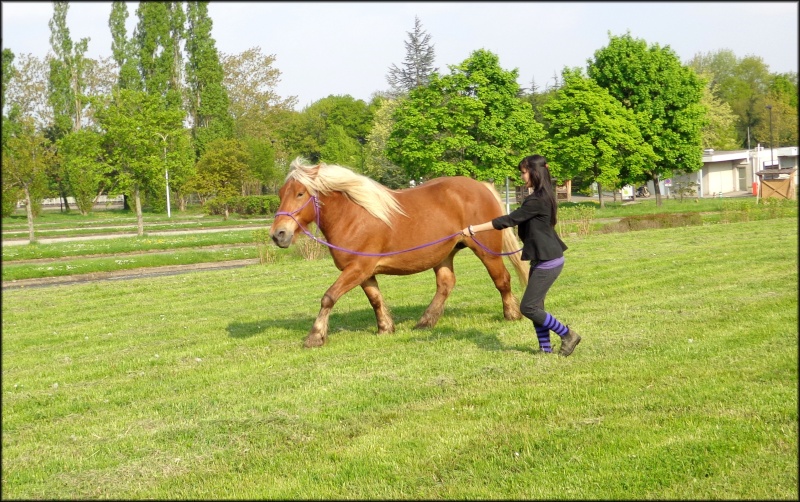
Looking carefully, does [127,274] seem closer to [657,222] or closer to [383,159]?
[657,222]

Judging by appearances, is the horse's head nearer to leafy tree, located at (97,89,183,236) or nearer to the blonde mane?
the blonde mane

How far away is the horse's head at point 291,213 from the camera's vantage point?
10.6 meters

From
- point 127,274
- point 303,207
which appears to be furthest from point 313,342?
point 127,274

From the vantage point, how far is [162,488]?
216 inches

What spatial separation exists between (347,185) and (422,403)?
421cm

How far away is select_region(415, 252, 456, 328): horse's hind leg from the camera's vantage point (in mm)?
12375

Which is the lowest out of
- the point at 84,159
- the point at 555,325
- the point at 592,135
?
the point at 555,325

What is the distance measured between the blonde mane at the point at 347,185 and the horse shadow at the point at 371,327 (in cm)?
194

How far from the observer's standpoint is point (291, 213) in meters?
10.7

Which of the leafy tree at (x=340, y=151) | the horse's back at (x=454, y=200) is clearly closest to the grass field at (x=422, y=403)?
the horse's back at (x=454, y=200)

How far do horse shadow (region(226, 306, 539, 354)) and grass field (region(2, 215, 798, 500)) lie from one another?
0.08 meters

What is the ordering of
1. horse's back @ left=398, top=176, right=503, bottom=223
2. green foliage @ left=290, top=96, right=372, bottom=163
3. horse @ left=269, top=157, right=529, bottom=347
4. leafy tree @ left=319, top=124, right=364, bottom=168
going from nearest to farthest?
horse @ left=269, top=157, right=529, bottom=347, horse's back @ left=398, top=176, right=503, bottom=223, leafy tree @ left=319, top=124, right=364, bottom=168, green foliage @ left=290, top=96, right=372, bottom=163

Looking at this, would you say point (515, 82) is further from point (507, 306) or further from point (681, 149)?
point (507, 306)

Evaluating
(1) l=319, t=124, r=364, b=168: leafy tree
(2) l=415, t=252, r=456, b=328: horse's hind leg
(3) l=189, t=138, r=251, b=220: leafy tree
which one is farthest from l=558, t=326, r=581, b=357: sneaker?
(1) l=319, t=124, r=364, b=168: leafy tree
